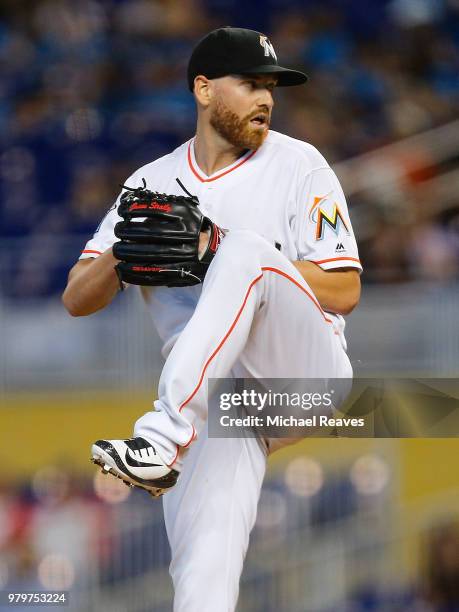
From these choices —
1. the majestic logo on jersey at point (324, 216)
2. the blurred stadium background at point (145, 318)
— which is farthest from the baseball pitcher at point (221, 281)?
the blurred stadium background at point (145, 318)

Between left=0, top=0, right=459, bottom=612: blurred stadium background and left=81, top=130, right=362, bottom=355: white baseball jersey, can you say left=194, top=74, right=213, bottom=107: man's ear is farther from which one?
left=0, top=0, right=459, bottom=612: blurred stadium background

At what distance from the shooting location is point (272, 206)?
102 inches

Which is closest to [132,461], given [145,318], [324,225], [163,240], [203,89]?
[163,240]

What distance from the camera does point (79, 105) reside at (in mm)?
6258

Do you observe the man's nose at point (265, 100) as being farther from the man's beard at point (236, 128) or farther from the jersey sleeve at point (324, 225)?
the jersey sleeve at point (324, 225)

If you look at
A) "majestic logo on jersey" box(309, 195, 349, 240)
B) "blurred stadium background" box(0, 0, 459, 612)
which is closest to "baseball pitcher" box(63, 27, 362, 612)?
"majestic logo on jersey" box(309, 195, 349, 240)

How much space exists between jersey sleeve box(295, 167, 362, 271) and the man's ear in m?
0.31

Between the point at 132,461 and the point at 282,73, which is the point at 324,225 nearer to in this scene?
the point at 282,73

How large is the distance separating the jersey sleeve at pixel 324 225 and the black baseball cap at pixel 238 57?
0.80ft

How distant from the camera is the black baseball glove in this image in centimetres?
229

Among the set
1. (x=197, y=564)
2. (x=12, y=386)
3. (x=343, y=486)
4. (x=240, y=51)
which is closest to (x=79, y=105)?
(x=12, y=386)

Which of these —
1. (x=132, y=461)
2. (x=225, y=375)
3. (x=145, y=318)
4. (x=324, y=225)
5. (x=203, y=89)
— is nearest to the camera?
(x=132, y=461)

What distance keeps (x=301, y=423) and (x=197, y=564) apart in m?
0.38

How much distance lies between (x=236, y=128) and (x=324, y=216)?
30cm
